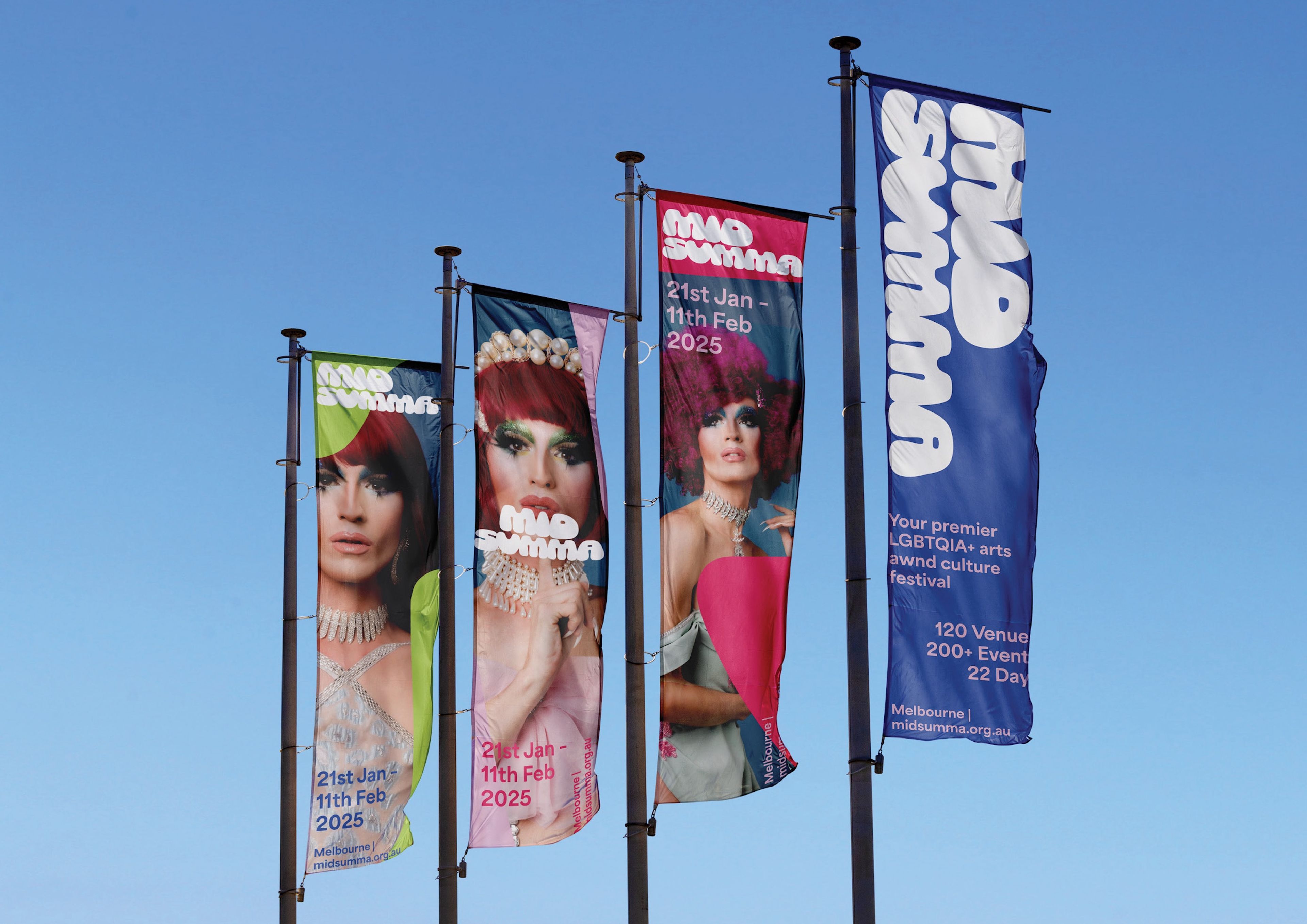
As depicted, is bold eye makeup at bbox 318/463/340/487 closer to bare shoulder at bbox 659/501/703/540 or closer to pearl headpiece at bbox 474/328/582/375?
pearl headpiece at bbox 474/328/582/375

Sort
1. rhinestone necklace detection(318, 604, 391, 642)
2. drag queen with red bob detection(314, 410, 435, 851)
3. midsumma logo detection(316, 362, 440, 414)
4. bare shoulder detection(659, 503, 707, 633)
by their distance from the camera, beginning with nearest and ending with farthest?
1. bare shoulder detection(659, 503, 707, 633)
2. drag queen with red bob detection(314, 410, 435, 851)
3. rhinestone necklace detection(318, 604, 391, 642)
4. midsumma logo detection(316, 362, 440, 414)

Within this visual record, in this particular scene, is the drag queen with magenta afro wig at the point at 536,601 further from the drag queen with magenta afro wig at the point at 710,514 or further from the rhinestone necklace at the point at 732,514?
the rhinestone necklace at the point at 732,514

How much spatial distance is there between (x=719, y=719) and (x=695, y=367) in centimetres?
380

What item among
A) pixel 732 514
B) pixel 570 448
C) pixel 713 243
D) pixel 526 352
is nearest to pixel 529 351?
pixel 526 352

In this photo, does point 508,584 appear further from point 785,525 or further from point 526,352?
point 785,525

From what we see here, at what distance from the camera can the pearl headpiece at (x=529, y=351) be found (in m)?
21.5

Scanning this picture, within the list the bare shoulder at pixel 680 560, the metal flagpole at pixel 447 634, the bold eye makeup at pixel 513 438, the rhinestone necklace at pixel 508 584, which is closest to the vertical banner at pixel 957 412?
the bare shoulder at pixel 680 560

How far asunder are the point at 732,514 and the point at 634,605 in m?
1.71

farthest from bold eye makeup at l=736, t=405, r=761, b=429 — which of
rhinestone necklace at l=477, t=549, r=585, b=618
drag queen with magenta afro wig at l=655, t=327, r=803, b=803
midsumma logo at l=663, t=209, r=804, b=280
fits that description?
rhinestone necklace at l=477, t=549, r=585, b=618

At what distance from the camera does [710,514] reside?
64.1 ft

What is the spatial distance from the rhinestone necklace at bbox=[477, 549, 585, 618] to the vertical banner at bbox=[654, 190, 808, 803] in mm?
2418

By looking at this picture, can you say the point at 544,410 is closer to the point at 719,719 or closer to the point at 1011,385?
the point at 719,719

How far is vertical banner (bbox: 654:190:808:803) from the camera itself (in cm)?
1914

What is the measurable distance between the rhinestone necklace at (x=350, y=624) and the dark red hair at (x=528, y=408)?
347 cm
